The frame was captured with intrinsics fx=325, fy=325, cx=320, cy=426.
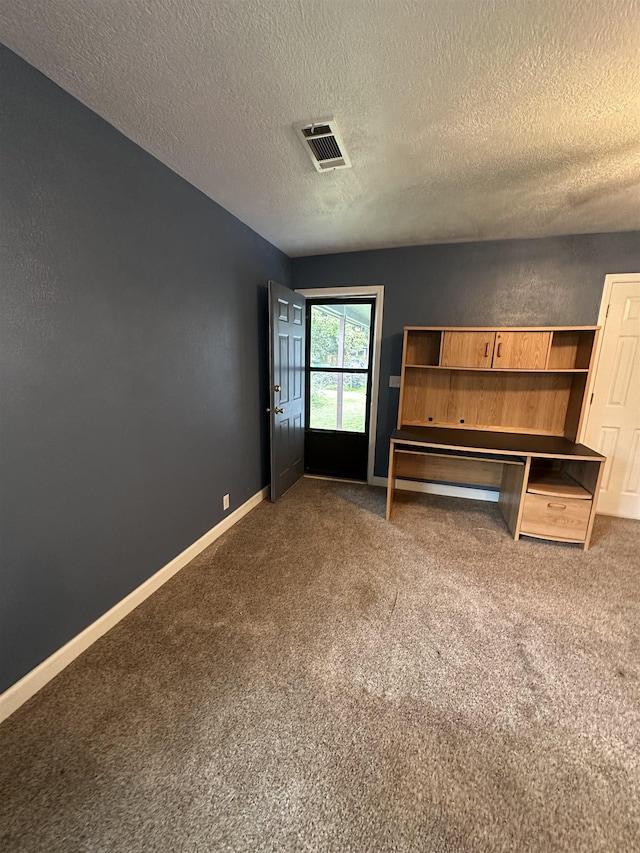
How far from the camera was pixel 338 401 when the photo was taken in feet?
12.4

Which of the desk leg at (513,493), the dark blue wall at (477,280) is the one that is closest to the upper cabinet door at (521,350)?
the dark blue wall at (477,280)

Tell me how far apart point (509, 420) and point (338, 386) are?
175 centimetres

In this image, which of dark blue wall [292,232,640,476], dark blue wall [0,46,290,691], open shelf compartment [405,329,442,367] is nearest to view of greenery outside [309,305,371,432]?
dark blue wall [292,232,640,476]

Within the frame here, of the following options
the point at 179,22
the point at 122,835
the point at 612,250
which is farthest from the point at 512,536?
the point at 179,22

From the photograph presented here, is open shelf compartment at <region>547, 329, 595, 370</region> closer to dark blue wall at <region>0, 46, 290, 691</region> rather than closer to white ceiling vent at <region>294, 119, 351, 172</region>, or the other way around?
white ceiling vent at <region>294, 119, 351, 172</region>

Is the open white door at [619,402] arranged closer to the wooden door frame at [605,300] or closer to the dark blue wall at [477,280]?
the wooden door frame at [605,300]

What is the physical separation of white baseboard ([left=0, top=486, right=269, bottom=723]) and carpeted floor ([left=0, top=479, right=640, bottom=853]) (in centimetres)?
5

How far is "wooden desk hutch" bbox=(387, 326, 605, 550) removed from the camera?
250 cm

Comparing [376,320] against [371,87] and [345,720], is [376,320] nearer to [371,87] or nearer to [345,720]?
[371,87]

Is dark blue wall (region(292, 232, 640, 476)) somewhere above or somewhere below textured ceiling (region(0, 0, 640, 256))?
below

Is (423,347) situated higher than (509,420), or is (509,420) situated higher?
(423,347)

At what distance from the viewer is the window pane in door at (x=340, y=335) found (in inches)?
139

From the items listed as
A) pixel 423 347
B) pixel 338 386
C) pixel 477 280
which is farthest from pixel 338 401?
pixel 477 280

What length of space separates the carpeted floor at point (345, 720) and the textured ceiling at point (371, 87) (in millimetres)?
2492
